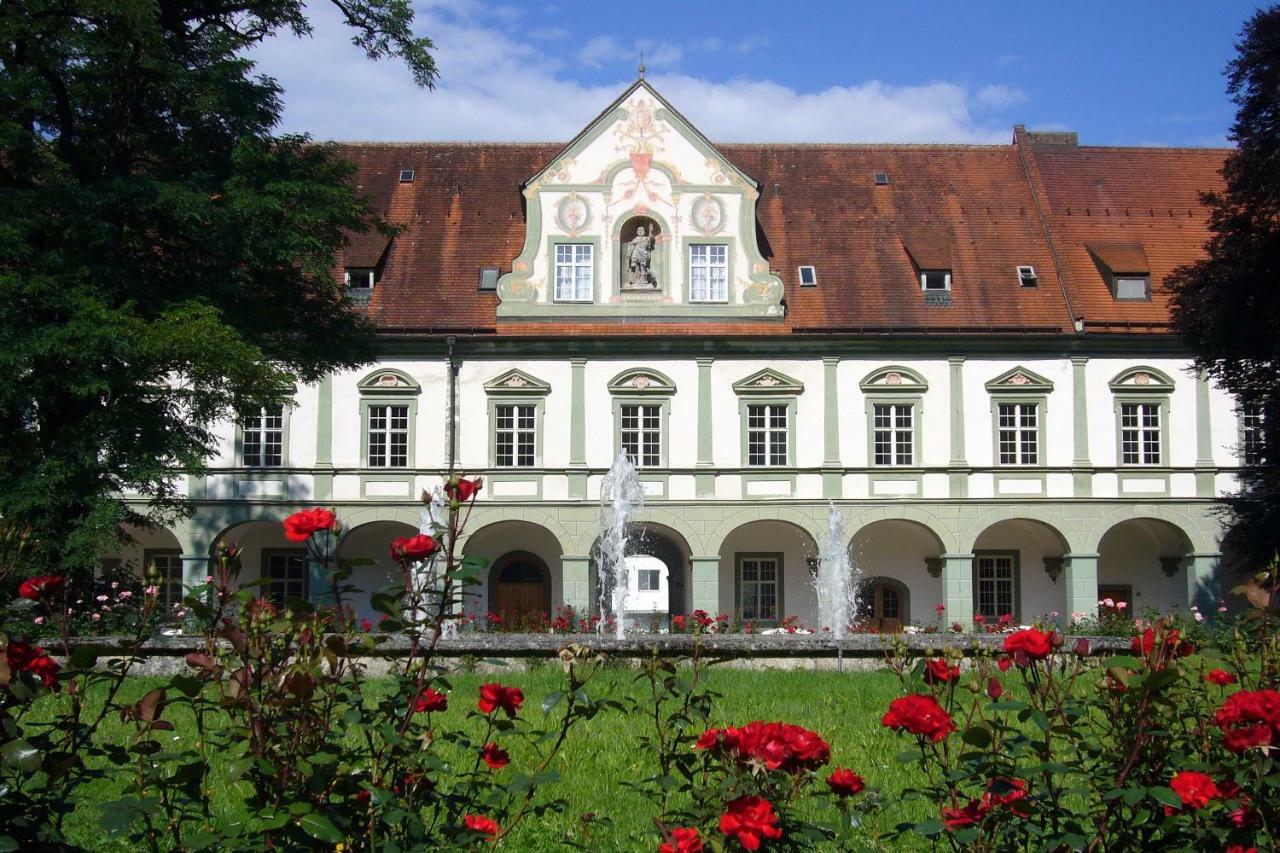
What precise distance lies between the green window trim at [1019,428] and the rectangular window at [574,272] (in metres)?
8.28

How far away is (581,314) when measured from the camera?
26.3 meters

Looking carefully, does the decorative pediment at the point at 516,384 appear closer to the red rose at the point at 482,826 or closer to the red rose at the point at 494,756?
the red rose at the point at 494,756

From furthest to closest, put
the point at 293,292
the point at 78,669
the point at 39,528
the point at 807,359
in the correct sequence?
the point at 807,359
the point at 293,292
the point at 39,528
the point at 78,669

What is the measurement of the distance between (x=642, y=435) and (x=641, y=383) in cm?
101

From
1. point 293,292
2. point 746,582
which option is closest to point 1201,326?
point 746,582

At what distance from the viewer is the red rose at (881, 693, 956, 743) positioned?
402 centimetres

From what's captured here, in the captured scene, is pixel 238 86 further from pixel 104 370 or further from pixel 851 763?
pixel 851 763

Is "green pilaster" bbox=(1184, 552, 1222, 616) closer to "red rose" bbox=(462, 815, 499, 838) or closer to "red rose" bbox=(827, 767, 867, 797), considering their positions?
"red rose" bbox=(827, 767, 867, 797)

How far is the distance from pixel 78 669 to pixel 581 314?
2232cm

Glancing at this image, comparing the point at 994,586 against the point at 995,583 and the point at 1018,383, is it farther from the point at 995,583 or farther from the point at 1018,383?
the point at 1018,383

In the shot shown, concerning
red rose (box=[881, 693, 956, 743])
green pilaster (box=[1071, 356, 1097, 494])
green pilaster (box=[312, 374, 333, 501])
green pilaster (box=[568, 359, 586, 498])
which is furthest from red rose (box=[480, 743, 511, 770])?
green pilaster (box=[1071, 356, 1097, 494])

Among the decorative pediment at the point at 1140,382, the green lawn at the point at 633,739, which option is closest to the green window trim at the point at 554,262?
the decorative pediment at the point at 1140,382

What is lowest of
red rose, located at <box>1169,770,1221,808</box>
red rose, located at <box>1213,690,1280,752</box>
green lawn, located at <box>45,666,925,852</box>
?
green lawn, located at <box>45,666,925,852</box>

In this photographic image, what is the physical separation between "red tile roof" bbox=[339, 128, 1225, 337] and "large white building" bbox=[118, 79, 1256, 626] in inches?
4.1
